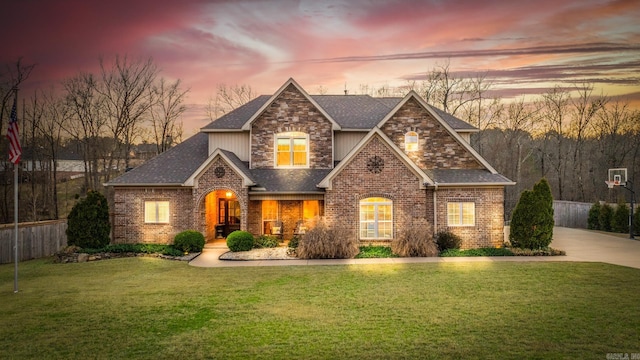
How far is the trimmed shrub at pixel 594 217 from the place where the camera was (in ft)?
102

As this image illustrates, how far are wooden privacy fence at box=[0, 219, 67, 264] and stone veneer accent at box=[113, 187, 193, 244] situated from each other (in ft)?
9.69

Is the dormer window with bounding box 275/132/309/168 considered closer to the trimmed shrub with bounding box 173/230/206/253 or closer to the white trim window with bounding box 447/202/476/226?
the trimmed shrub with bounding box 173/230/206/253

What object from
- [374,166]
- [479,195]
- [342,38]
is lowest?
[479,195]

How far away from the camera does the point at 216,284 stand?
13922 mm

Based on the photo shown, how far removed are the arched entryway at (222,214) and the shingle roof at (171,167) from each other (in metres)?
2.02

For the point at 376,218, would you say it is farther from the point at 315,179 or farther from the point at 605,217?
the point at 605,217

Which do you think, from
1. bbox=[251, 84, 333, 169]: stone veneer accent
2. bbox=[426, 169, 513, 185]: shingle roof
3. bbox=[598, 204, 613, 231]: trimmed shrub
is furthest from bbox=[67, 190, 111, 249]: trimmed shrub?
bbox=[598, 204, 613, 231]: trimmed shrub

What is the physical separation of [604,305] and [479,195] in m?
10.6

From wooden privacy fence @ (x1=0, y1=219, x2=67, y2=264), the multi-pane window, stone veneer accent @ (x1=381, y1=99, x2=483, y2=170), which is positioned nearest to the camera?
wooden privacy fence @ (x1=0, y1=219, x2=67, y2=264)

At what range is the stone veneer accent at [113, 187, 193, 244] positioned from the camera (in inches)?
882

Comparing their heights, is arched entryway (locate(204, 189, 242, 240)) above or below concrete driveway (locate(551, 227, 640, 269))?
above

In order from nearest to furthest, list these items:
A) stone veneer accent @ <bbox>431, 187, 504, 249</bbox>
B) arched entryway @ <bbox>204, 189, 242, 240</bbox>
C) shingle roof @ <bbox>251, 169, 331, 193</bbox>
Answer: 1. stone veneer accent @ <bbox>431, 187, 504, 249</bbox>
2. shingle roof @ <bbox>251, 169, 331, 193</bbox>
3. arched entryway @ <bbox>204, 189, 242, 240</bbox>

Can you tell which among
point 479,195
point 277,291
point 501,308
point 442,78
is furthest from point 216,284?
point 442,78

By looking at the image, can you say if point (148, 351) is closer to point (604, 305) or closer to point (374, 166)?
point (604, 305)
